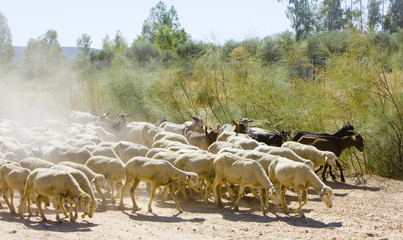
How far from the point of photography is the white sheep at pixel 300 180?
10695mm

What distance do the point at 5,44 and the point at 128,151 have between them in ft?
107

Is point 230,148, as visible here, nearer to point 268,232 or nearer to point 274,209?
point 274,209

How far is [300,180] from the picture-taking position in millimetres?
10969

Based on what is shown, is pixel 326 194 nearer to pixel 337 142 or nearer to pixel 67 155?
pixel 337 142

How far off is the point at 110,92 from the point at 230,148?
15173 millimetres

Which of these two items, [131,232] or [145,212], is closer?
[131,232]

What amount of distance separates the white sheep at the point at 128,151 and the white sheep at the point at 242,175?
2.97 m

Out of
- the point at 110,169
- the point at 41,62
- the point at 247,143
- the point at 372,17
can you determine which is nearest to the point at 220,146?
the point at 247,143

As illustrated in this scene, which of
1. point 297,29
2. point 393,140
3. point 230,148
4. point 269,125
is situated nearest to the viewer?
point 230,148

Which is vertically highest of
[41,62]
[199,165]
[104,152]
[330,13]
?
[330,13]

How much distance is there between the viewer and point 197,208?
11773 mm

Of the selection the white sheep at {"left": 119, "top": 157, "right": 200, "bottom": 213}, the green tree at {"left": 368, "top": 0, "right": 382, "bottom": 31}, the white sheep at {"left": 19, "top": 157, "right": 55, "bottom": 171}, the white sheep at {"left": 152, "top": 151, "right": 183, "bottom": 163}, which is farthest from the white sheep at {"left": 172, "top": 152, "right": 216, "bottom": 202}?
the green tree at {"left": 368, "top": 0, "right": 382, "bottom": 31}

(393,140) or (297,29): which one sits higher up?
(297,29)

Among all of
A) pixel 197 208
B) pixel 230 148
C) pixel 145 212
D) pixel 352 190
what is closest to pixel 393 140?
pixel 352 190
